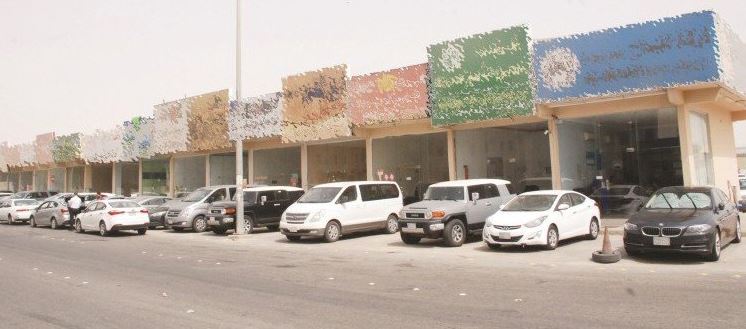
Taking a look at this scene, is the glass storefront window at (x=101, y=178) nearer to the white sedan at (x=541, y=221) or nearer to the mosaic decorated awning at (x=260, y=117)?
the mosaic decorated awning at (x=260, y=117)

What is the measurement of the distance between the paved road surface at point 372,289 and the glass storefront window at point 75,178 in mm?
37486

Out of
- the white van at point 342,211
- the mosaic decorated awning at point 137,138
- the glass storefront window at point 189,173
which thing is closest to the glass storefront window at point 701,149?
the white van at point 342,211

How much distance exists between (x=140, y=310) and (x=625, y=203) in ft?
57.0

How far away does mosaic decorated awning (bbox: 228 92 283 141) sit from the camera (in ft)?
90.3

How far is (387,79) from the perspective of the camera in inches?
894

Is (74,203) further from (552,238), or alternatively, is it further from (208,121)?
(552,238)

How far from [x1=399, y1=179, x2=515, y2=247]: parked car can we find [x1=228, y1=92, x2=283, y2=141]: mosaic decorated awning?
43.1ft

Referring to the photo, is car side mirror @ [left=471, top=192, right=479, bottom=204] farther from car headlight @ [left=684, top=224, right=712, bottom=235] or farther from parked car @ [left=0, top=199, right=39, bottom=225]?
parked car @ [left=0, top=199, right=39, bottom=225]

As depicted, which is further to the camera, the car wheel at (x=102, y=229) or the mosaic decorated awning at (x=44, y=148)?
the mosaic decorated awning at (x=44, y=148)

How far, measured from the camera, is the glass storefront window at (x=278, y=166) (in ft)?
99.2

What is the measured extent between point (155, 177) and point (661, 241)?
35.6m

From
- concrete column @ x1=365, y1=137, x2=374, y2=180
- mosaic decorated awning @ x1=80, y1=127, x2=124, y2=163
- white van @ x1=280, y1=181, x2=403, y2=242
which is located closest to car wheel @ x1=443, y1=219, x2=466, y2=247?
white van @ x1=280, y1=181, x2=403, y2=242

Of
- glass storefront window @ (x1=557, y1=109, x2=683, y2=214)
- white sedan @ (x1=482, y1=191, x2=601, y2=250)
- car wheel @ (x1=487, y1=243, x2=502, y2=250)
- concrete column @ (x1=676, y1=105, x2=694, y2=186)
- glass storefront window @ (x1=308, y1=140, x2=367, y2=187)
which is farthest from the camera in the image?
glass storefront window @ (x1=308, y1=140, x2=367, y2=187)

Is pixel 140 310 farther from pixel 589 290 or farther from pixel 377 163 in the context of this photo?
pixel 377 163
